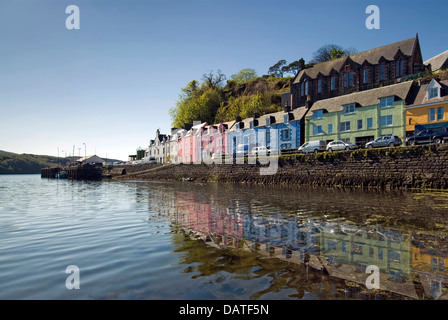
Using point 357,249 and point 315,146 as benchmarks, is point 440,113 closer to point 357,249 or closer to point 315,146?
A: point 315,146

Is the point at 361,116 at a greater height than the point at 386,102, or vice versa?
the point at 386,102

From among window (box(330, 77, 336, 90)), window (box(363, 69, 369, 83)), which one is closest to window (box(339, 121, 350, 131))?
window (box(363, 69, 369, 83))

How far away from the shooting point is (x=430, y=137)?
29.5 m

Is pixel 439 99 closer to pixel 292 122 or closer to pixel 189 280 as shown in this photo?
pixel 292 122

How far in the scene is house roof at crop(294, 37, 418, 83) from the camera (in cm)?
5169

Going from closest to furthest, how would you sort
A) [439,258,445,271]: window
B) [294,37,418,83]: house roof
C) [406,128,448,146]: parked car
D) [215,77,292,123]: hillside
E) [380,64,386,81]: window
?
1. [439,258,445,271]: window
2. [406,128,448,146]: parked car
3. [294,37,418,83]: house roof
4. [380,64,386,81]: window
5. [215,77,292,123]: hillside

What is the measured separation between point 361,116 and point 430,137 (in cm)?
1353

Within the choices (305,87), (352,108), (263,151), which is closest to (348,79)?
(305,87)

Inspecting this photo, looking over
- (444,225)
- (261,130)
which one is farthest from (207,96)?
(444,225)

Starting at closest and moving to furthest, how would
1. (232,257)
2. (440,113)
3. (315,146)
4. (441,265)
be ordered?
(441,265)
(232,257)
(440,113)
(315,146)

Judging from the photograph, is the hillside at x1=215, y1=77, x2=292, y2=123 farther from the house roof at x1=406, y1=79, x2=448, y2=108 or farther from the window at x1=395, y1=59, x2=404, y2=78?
the house roof at x1=406, y1=79, x2=448, y2=108

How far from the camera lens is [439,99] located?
35469 mm

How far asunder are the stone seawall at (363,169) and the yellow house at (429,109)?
1099cm

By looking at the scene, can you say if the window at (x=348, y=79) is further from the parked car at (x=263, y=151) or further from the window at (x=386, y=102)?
the parked car at (x=263, y=151)
